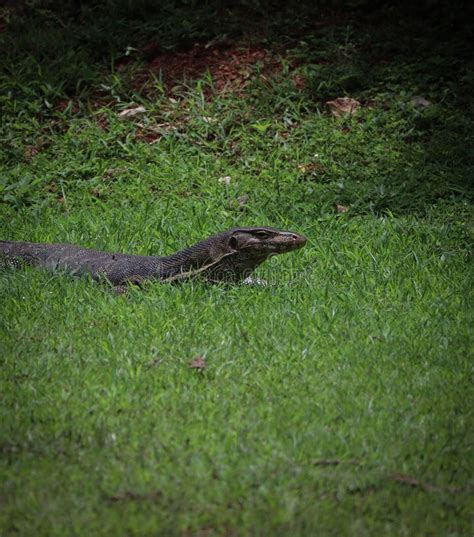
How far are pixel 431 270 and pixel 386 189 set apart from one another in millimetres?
1616

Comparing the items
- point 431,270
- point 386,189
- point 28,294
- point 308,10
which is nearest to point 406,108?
point 386,189

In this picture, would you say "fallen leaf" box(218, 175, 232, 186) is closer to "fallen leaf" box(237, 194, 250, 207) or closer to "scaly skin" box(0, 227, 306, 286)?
"fallen leaf" box(237, 194, 250, 207)

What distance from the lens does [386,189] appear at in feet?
23.9

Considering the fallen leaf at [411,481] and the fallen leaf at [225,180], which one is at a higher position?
the fallen leaf at [411,481]

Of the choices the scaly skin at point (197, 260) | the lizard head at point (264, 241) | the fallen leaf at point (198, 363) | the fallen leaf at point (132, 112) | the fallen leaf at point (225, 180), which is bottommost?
the fallen leaf at point (225, 180)

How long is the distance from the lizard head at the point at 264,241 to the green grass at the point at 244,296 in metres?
0.25

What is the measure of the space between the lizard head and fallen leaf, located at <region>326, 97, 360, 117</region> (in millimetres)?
3117

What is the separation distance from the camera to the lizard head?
18.4 feet

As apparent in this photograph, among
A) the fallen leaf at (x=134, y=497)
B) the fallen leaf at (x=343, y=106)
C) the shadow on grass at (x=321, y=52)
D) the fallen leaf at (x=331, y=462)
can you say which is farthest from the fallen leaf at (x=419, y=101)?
the fallen leaf at (x=134, y=497)

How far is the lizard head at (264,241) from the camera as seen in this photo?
18.4 ft

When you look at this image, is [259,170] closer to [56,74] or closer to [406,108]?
[406,108]

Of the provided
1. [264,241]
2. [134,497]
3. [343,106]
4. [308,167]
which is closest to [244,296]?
[264,241]

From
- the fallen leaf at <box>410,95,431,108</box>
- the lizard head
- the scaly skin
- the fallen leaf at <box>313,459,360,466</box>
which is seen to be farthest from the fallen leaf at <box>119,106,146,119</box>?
the fallen leaf at <box>313,459,360,466</box>

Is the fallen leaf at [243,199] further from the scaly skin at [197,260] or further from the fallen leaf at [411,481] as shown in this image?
the fallen leaf at [411,481]
